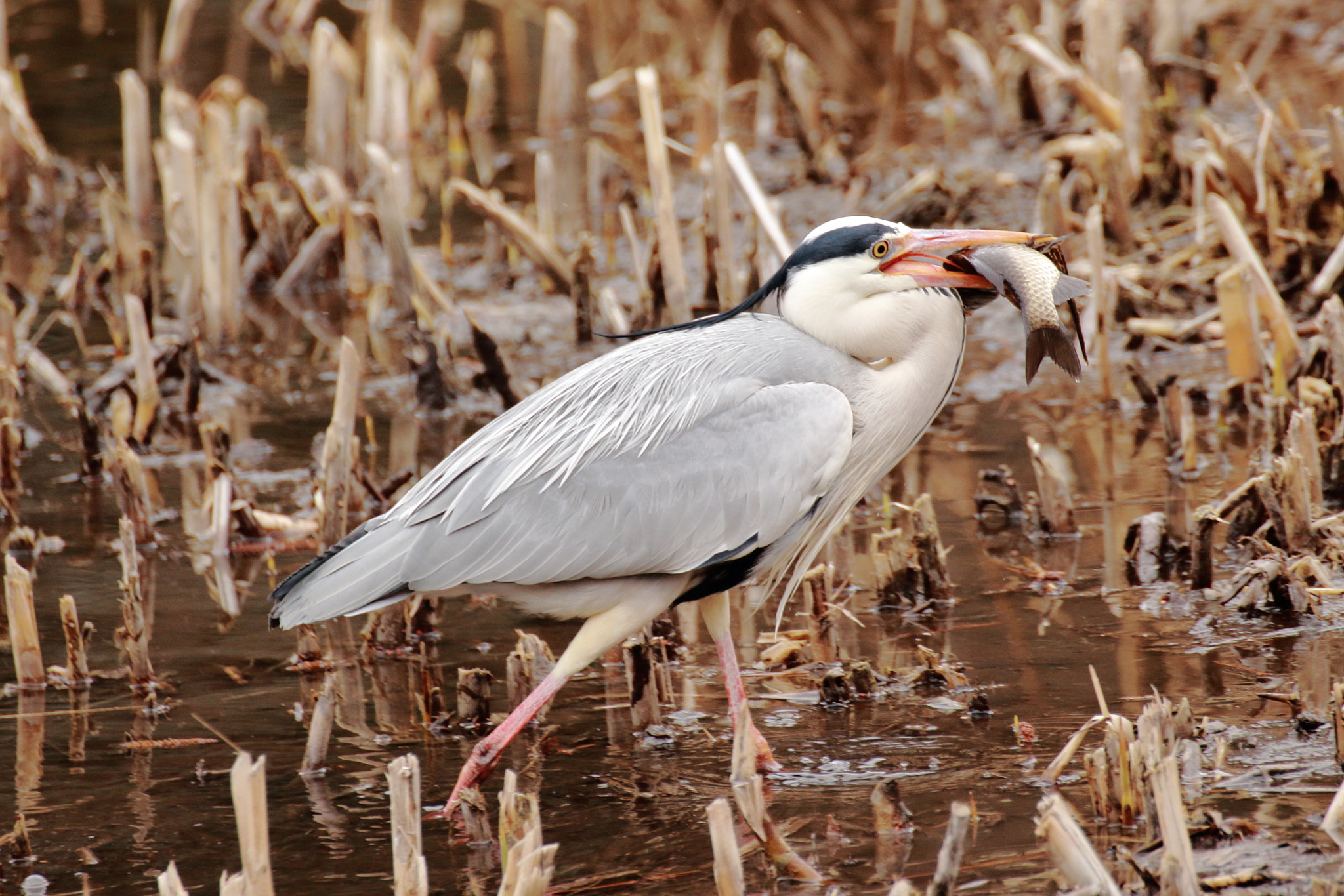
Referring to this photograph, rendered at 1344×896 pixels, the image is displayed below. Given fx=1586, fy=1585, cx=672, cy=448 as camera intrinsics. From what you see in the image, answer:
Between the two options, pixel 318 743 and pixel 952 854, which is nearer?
pixel 952 854

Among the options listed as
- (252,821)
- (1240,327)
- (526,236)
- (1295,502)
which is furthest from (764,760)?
(526,236)

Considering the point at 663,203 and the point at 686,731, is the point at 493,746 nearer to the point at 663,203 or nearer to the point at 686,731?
the point at 686,731

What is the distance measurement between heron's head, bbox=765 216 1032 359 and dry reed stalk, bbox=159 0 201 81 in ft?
35.0

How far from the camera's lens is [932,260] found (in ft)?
13.9

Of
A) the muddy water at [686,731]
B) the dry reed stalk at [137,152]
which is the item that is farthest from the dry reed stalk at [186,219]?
the muddy water at [686,731]

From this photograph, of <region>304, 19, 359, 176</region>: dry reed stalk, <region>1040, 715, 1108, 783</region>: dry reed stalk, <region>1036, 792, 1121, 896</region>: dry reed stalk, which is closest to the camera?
<region>1036, 792, 1121, 896</region>: dry reed stalk

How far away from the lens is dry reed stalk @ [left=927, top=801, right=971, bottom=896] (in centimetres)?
281

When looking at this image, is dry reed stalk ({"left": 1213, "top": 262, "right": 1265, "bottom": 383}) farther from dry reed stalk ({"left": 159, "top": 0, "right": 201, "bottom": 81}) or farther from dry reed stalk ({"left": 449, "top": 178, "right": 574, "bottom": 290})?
dry reed stalk ({"left": 159, "top": 0, "right": 201, "bottom": 81})

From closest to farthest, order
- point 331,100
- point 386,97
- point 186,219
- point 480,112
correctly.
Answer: point 186,219, point 331,100, point 386,97, point 480,112

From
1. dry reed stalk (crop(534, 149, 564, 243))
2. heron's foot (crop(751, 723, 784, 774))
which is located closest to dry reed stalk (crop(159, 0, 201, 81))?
dry reed stalk (crop(534, 149, 564, 243))

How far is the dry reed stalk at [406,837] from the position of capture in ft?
9.96

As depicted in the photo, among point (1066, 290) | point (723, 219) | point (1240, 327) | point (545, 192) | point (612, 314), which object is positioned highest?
point (545, 192)

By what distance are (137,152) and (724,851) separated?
7.51m

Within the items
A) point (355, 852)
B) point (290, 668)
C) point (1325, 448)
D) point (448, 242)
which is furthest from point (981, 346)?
point (355, 852)
